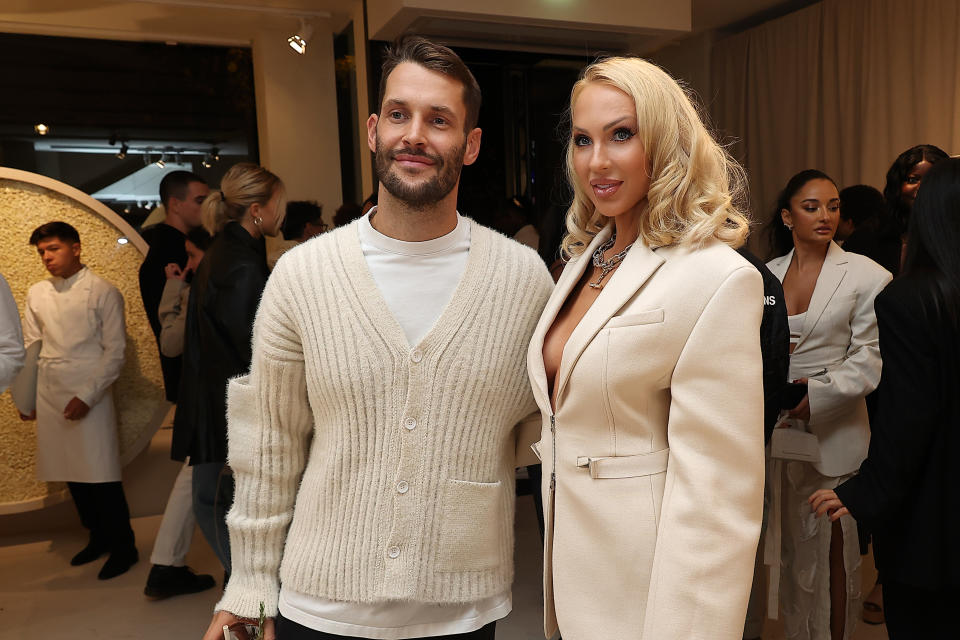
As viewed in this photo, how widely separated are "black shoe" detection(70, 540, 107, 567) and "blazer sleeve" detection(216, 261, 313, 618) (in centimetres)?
311

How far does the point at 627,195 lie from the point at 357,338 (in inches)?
21.1

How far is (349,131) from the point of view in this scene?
5297mm

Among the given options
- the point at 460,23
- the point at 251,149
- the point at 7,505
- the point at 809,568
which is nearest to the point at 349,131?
the point at 251,149

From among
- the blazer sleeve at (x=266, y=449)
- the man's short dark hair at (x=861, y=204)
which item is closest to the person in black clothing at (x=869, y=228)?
the man's short dark hair at (x=861, y=204)

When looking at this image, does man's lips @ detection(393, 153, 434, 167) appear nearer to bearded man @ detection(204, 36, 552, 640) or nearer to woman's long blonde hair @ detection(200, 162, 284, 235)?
bearded man @ detection(204, 36, 552, 640)

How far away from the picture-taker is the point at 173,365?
3.96 m

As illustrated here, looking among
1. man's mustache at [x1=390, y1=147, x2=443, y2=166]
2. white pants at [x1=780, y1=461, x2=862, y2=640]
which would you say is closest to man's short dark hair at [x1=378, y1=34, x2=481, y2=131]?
man's mustache at [x1=390, y1=147, x2=443, y2=166]

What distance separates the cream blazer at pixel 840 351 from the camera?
2645 mm

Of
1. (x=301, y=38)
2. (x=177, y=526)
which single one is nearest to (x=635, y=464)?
(x=177, y=526)

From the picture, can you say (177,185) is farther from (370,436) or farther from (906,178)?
(906,178)

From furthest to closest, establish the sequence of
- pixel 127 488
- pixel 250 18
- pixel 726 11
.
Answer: pixel 726 11 → pixel 250 18 → pixel 127 488

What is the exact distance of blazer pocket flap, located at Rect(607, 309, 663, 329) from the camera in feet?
3.91

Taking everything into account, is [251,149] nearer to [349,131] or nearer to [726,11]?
[349,131]

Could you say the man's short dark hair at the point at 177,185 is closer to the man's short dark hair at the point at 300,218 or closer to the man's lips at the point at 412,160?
the man's short dark hair at the point at 300,218
